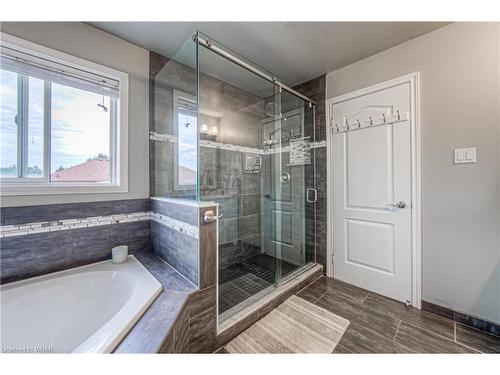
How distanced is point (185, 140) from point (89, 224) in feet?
3.41

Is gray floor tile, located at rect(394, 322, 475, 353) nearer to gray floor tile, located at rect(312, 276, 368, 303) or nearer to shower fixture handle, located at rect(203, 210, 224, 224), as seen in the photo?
gray floor tile, located at rect(312, 276, 368, 303)

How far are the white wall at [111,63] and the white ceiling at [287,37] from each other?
0.36 feet

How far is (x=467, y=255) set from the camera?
1.49 m

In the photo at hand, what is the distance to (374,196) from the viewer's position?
195cm

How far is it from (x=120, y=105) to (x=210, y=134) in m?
0.93

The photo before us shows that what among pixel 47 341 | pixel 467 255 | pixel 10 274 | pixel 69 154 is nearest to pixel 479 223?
pixel 467 255

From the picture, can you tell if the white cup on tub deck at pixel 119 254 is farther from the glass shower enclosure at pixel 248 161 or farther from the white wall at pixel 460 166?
the white wall at pixel 460 166

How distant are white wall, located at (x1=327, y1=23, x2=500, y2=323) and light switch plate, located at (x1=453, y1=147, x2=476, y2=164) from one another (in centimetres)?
3

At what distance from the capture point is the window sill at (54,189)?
1264mm

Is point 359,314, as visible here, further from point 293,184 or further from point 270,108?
point 270,108

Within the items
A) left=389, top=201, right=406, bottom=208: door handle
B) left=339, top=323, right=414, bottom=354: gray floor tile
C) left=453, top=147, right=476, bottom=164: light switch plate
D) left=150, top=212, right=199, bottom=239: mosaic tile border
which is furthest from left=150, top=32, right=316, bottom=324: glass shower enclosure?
left=453, top=147, right=476, bottom=164: light switch plate

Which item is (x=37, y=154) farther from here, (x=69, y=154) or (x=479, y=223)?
(x=479, y=223)

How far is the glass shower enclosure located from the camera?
6.20ft

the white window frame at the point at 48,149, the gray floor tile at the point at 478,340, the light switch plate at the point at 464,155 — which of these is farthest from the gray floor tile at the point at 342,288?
the white window frame at the point at 48,149
